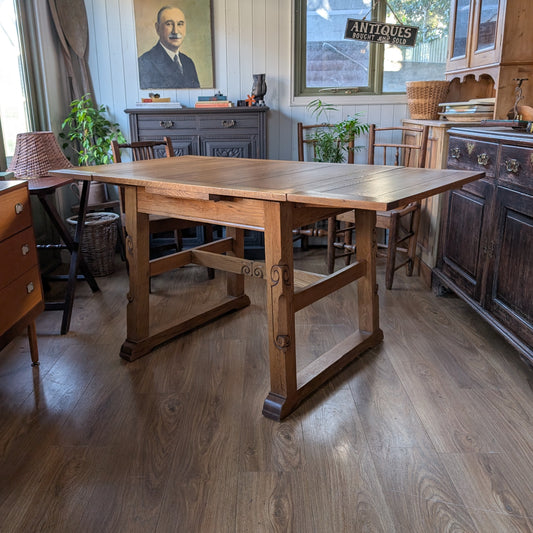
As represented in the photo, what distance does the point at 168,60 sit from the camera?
4.02 m

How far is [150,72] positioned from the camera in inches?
159

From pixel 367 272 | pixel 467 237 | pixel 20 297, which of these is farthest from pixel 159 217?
pixel 467 237

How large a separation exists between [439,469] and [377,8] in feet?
11.1

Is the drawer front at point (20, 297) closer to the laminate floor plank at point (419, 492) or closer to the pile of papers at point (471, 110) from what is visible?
the laminate floor plank at point (419, 492)

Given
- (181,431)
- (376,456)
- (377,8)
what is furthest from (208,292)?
(377,8)

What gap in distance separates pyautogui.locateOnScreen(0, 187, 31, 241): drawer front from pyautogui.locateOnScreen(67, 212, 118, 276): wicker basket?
3.91ft

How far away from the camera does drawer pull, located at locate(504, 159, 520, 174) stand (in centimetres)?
216

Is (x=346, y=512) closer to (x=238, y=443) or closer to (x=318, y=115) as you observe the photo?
(x=238, y=443)

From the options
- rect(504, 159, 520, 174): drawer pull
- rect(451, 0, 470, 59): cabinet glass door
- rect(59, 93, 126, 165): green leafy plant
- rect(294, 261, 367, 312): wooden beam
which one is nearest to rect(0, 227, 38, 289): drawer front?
rect(294, 261, 367, 312): wooden beam

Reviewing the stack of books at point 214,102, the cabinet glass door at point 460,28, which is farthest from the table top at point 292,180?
the cabinet glass door at point 460,28

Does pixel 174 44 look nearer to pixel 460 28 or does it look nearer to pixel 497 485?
pixel 460 28

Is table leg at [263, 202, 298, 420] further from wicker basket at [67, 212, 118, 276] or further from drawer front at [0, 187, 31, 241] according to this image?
wicker basket at [67, 212, 118, 276]

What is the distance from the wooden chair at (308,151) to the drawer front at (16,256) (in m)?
1.83

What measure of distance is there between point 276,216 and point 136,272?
0.83 metres
